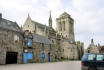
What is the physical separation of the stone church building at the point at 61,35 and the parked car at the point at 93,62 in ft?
91.9

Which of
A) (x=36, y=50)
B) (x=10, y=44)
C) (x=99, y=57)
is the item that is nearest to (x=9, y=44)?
(x=10, y=44)

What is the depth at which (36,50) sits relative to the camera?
28578 mm

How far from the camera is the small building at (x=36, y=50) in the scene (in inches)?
1029

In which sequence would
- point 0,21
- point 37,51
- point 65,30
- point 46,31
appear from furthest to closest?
point 65,30, point 46,31, point 37,51, point 0,21

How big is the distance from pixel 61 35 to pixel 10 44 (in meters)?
36.0

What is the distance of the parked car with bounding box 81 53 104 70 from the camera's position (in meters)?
8.95

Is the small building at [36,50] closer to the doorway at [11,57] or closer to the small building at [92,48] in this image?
the doorway at [11,57]

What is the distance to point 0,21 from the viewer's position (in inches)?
909

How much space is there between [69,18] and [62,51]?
Result: 22938 millimetres

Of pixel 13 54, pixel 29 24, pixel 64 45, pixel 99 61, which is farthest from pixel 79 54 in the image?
pixel 99 61

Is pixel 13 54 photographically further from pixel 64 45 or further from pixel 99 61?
pixel 64 45

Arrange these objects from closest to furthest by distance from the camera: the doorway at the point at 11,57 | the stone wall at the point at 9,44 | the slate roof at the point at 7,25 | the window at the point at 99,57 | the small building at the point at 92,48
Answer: the window at the point at 99,57, the stone wall at the point at 9,44, the doorway at the point at 11,57, the slate roof at the point at 7,25, the small building at the point at 92,48

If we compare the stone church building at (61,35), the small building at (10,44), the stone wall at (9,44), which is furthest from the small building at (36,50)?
the stone church building at (61,35)

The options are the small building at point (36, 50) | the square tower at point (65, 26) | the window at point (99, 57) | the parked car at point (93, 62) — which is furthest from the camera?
the square tower at point (65, 26)
